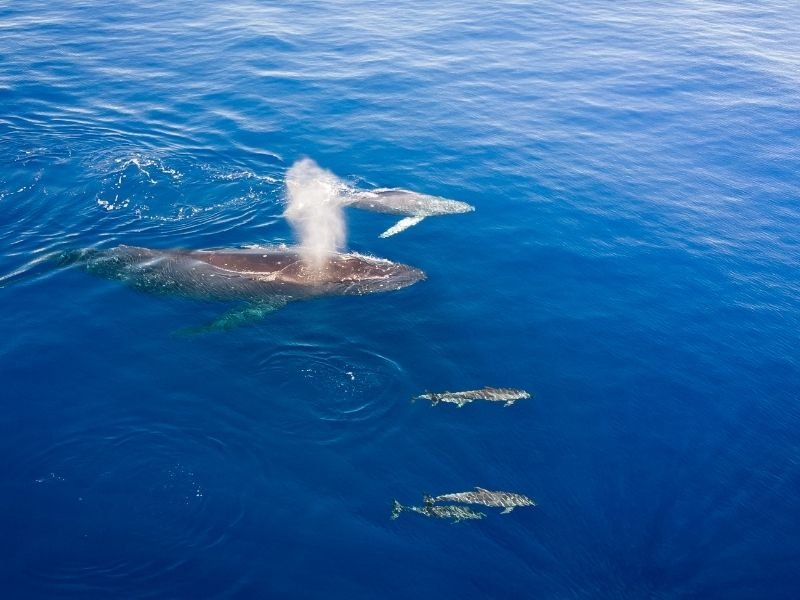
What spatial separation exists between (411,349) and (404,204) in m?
12.2

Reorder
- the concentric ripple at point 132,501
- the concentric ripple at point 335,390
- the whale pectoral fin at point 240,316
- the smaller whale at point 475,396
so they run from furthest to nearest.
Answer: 1. the whale pectoral fin at point 240,316
2. the smaller whale at point 475,396
3. the concentric ripple at point 335,390
4. the concentric ripple at point 132,501

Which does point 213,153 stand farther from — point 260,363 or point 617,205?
point 617,205

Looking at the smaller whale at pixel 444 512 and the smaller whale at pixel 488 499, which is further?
the smaller whale at pixel 488 499

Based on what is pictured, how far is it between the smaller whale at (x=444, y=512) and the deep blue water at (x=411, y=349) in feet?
1.26

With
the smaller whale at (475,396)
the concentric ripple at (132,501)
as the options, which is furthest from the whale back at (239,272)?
the concentric ripple at (132,501)

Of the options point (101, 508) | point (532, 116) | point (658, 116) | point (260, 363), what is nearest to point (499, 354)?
point (260, 363)

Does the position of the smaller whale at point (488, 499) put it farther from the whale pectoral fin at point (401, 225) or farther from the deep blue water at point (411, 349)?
the whale pectoral fin at point (401, 225)

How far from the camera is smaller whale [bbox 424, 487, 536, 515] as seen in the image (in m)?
21.0

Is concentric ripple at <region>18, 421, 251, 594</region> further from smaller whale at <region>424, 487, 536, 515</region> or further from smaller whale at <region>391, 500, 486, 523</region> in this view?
smaller whale at <region>424, 487, 536, 515</region>

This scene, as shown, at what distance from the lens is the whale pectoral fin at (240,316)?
89.6 ft

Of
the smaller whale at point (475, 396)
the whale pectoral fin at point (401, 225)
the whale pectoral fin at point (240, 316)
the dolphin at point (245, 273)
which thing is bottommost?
the smaller whale at point (475, 396)

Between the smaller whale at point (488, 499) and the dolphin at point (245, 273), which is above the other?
the dolphin at point (245, 273)

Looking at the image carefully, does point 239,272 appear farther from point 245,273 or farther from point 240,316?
point 240,316

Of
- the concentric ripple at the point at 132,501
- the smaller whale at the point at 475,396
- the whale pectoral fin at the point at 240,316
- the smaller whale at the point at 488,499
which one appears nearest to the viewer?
the concentric ripple at the point at 132,501
